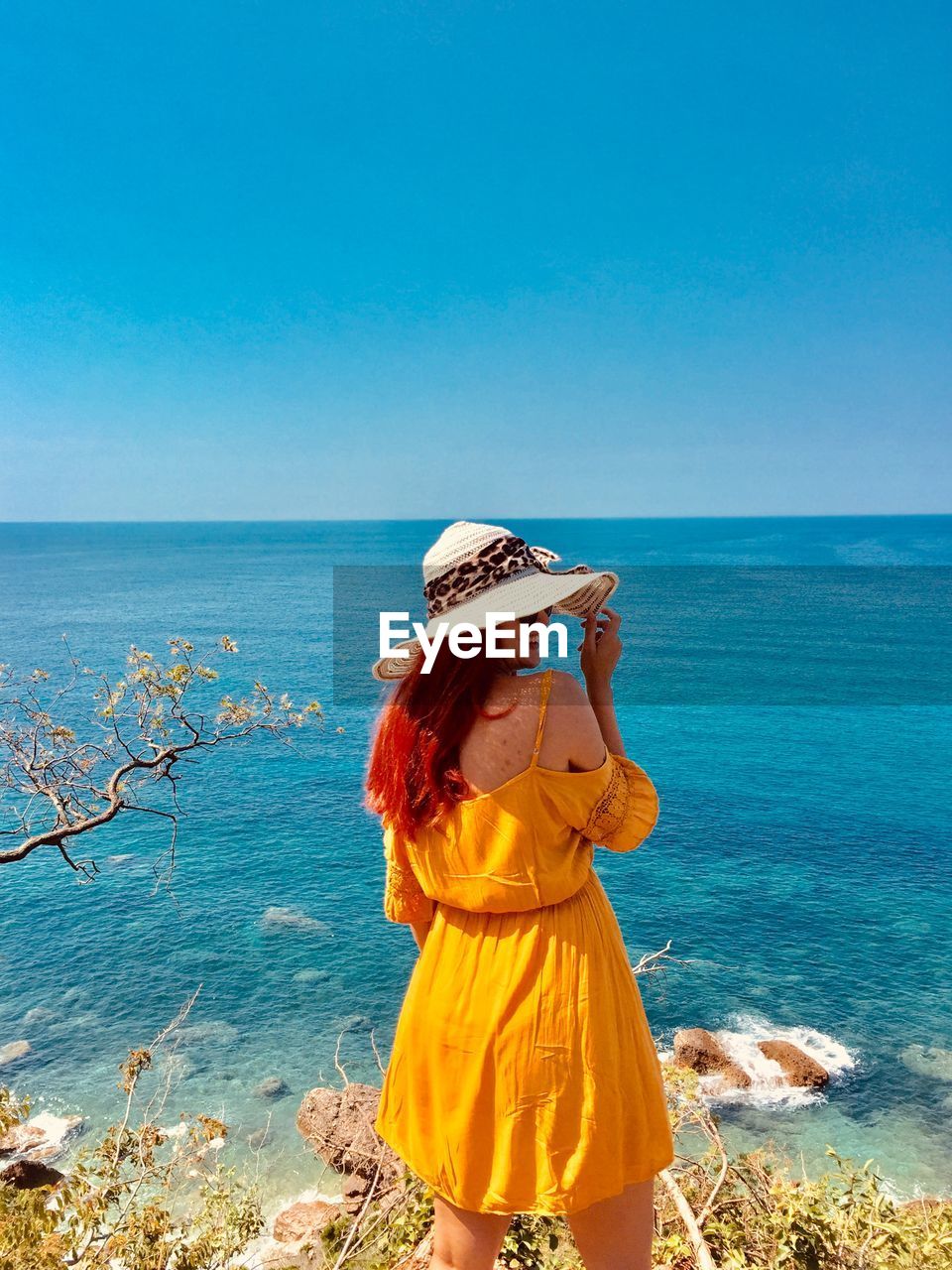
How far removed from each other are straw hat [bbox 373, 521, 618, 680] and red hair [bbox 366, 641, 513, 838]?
128 mm

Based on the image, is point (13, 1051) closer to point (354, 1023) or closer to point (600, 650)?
point (354, 1023)

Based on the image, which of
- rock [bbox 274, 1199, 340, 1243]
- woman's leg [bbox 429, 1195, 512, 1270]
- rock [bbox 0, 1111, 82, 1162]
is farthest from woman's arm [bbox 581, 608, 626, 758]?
rock [bbox 0, 1111, 82, 1162]

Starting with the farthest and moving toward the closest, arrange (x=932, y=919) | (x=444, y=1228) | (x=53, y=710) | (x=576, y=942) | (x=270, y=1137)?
(x=53, y=710) → (x=932, y=919) → (x=270, y=1137) → (x=444, y=1228) → (x=576, y=942)

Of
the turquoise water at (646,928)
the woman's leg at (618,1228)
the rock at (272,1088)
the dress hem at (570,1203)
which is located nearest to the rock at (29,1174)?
the turquoise water at (646,928)

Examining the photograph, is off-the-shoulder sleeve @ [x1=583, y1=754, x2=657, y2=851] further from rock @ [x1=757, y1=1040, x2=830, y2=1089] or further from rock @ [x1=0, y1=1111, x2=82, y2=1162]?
rock @ [x1=757, y1=1040, x2=830, y2=1089]

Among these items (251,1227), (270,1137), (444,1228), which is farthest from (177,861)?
(444,1228)

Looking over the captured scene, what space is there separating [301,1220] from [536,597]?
14792mm

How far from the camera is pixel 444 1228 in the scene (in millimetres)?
2416

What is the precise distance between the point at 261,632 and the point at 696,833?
4480 cm

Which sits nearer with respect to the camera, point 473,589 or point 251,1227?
point 473,589

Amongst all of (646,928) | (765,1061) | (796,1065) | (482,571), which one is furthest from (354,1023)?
(482,571)

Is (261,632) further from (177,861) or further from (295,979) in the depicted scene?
(295,979)

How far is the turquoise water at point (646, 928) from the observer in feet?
57.9

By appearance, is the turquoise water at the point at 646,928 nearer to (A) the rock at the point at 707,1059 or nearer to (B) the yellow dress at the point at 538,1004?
(A) the rock at the point at 707,1059
